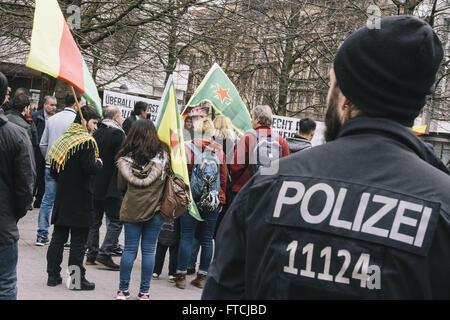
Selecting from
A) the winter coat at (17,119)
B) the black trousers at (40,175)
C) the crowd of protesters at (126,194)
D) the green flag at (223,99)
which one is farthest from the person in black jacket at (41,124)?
the green flag at (223,99)

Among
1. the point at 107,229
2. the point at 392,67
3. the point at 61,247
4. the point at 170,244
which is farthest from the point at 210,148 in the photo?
the point at 392,67

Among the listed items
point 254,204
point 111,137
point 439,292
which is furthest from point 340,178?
point 111,137

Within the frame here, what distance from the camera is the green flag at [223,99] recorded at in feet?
24.7

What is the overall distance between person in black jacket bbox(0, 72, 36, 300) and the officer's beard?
10.1 ft

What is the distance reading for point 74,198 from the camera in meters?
6.17

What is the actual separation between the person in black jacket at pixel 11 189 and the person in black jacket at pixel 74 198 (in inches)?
66.0

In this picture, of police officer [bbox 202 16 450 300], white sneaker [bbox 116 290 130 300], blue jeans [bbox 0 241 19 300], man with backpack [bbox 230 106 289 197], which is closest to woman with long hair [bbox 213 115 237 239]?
man with backpack [bbox 230 106 289 197]

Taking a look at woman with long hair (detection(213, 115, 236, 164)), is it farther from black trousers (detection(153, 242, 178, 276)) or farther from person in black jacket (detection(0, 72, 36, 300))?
person in black jacket (detection(0, 72, 36, 300))

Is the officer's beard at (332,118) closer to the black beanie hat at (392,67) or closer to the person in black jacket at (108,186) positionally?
the black beanie hat at (392,67)

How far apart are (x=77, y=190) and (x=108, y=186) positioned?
1276 millimetres

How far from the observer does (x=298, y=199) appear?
165cm

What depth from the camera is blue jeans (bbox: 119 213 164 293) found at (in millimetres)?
5891

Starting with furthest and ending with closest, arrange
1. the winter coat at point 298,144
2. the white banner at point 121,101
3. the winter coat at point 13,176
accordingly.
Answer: the white banner at point 121,101 < the winter coat at point 298,144 < the winter coat at point 13,176
